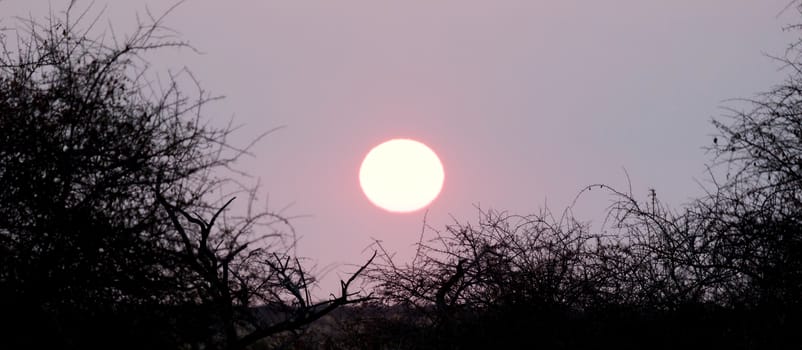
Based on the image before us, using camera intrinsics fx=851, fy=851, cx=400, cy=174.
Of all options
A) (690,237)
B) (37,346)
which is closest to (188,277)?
(37,346)

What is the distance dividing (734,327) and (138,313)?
19.8 feet

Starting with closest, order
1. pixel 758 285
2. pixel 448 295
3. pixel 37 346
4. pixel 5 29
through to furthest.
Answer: pixel 37 346
pixel 5 29
pixel 758 285
pixel 448 295

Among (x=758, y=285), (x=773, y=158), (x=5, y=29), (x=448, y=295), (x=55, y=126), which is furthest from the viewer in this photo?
(x=448, y=295)

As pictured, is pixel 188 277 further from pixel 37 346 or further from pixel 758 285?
pixel 758 285

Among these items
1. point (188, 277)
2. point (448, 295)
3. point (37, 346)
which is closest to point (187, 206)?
point (188, 277)

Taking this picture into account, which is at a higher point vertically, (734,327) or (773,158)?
(773,158)

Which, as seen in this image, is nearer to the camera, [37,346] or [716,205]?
[37,346]

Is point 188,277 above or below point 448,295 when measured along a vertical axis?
below

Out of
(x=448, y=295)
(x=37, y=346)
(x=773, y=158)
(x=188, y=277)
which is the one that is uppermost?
(x=773, y=158)

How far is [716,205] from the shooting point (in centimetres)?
848

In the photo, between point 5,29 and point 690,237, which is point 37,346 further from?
point 690,237

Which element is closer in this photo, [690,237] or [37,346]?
[37,346]

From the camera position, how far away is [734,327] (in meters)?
8.57

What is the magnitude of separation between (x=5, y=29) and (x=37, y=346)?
2.39m
